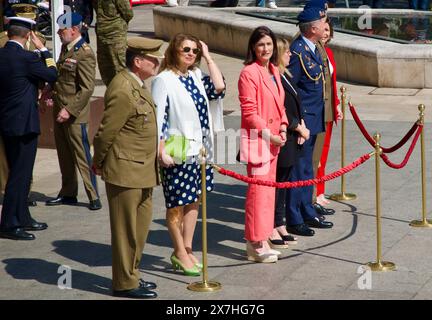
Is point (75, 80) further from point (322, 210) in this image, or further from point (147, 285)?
point (147, 285)

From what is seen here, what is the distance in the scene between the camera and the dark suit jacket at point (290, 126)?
9906mm

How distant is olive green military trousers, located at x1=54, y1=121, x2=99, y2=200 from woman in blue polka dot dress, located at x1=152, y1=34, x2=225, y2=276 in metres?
2.44

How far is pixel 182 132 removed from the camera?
898 centimetres

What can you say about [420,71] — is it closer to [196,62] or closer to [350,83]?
[350,83]

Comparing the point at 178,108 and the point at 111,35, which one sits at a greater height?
the point at 178,108

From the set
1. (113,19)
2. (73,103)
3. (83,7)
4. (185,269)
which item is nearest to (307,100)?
(185,269)

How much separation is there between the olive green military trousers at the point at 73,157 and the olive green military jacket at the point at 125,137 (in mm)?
3060

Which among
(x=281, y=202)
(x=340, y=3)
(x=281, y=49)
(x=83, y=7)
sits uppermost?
(x=281, y=49)

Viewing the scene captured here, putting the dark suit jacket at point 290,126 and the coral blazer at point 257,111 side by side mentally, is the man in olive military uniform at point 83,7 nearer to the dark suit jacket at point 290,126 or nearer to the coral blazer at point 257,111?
the dark suit jacket at point 290,126

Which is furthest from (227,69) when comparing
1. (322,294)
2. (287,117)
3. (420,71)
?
(322,294)

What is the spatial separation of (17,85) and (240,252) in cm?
A: 244

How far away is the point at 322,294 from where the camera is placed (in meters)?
8.70

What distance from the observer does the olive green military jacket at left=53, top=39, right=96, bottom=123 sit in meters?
11.4

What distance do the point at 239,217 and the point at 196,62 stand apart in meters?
2.26
